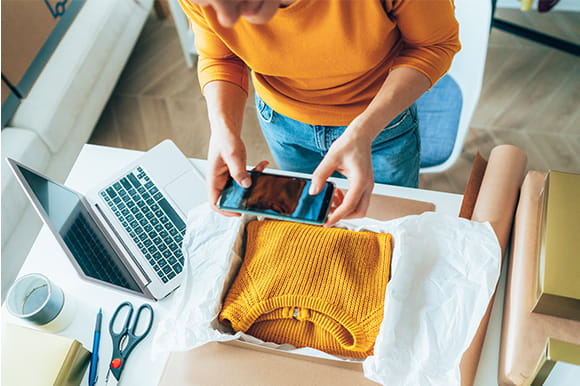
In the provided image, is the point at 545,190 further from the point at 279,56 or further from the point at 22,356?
the point at 22,356

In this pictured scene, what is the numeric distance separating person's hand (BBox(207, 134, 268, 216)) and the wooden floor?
41.4 inches

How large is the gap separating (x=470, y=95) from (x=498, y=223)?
0.46 metres

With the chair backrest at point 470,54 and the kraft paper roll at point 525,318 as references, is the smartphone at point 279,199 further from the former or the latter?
the chair backrest at point 470,54

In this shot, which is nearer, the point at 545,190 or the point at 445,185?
the point at 545,190

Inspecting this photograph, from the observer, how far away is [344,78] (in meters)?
0.76

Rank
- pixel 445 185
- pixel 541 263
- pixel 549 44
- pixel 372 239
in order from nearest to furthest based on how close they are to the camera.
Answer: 1. pixel 541 263
2. pixel 372 239
3. pixel 445 185
4. pixel 549 44

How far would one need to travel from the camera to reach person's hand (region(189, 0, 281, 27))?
17.5 inches

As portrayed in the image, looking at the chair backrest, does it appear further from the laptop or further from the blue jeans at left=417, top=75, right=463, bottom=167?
the laptop

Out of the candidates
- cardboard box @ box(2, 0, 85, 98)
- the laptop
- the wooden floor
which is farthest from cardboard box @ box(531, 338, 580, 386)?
cardboard box @ box(2, 0, 85, 98)

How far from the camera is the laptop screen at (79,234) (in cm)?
80

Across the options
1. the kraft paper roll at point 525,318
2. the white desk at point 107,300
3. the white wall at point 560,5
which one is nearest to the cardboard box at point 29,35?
the white desk at point 107,300

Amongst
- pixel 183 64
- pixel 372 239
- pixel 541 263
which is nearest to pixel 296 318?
pixel 372 239

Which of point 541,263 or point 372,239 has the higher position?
point 541,263

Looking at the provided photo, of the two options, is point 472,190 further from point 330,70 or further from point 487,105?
point 487,105
